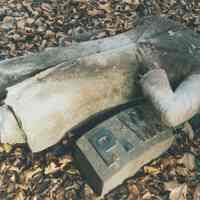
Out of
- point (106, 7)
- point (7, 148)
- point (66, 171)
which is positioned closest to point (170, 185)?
point (66, 171)

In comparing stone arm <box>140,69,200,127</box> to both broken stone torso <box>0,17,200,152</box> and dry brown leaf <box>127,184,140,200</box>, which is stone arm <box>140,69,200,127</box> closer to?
broken stone torso <box>0,17,200,152</box>

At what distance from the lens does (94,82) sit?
10.8 ft

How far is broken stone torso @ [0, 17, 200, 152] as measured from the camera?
314 cm

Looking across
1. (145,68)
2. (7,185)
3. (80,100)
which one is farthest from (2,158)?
(145,68)

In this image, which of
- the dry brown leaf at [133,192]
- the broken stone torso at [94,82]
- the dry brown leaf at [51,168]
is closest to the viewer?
the broken stone torso at [94,82]

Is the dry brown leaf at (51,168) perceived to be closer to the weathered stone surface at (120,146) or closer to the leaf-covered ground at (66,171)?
the leaf-covered ground at (66,171)

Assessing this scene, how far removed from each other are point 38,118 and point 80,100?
401 mm

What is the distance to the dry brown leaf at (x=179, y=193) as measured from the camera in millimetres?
3393

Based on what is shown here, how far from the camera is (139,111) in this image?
352 cm

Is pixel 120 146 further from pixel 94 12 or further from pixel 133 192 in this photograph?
pixel 94 12

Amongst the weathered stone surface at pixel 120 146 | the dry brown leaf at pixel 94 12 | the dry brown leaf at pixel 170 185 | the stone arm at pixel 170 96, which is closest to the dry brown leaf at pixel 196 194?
the dry brown leaf at pixel 170 185

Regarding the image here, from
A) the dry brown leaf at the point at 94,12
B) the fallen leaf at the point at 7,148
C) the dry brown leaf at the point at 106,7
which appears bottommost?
the fallen leaf at the point at 7,148

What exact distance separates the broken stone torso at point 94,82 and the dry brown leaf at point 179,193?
0.63 metres

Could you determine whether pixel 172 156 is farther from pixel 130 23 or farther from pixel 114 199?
pixel 130 23
